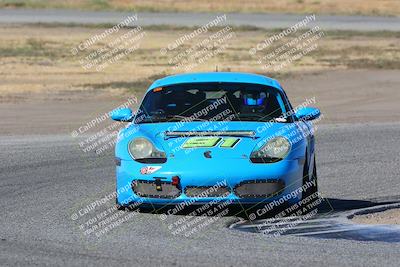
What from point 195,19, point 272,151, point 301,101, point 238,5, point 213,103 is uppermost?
point 213,103

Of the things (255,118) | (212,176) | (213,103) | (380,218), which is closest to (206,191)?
(212,176)

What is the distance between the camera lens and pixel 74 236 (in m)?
9.27

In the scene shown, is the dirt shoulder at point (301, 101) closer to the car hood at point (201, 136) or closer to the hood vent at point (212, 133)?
the car hood at point (201, 136)

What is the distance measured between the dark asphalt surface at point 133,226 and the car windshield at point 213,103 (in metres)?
1.12

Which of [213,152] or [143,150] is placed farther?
[143,150]

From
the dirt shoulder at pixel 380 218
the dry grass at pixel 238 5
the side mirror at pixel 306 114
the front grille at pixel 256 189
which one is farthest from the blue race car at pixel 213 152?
the dry grass at pixel 238 5

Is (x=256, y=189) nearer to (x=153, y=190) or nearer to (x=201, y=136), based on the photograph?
Answer: (x=201, y=136)

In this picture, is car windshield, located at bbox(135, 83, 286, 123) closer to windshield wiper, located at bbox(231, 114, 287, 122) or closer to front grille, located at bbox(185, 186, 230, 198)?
windshield wiper, located at bbox(231, 114, 287, 122)

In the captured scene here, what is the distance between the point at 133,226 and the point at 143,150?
1.03 meters

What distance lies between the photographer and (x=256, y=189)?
33.8 ft

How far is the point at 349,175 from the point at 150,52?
2264 centimetres

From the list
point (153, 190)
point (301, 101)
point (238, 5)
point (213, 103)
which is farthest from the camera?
point (238, 5)

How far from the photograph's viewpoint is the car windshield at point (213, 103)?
11289mm

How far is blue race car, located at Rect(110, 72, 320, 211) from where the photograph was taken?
10.3m
